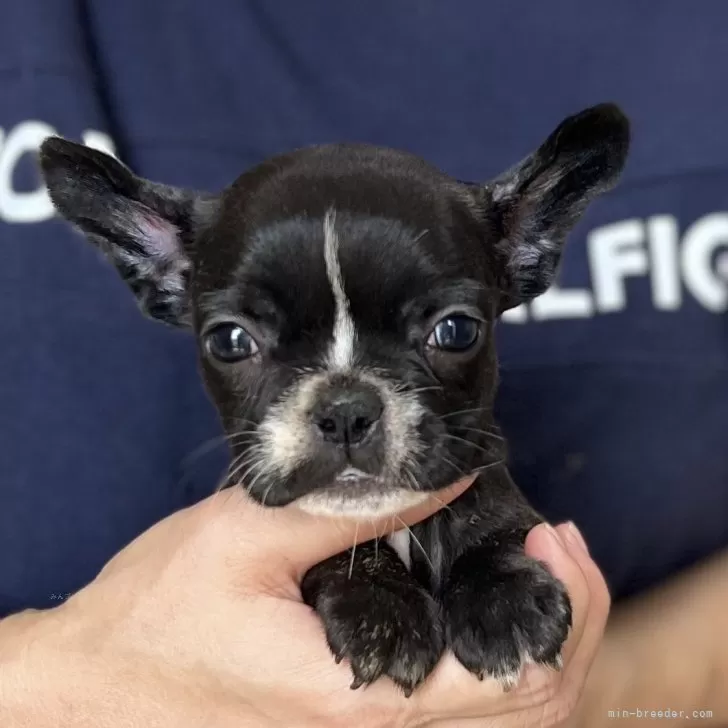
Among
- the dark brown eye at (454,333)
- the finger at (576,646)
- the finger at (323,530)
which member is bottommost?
the finger at (576,646)

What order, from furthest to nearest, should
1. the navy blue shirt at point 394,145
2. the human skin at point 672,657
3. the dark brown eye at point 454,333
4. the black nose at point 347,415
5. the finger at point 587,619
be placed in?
the human skin at point 672,657 → the navy blue shirt at point 394,145 → the finger at point 587,619 → the dark brown eye at point 454,333 → the black nose at point 347,415

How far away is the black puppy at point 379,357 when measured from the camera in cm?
123

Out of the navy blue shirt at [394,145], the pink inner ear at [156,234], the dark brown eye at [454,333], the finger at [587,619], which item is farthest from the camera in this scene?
the navy blue shirt at [394,145]

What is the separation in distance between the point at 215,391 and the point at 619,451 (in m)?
1.02

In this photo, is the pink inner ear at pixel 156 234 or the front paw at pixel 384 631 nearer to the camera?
the front paw at pixel 384 631

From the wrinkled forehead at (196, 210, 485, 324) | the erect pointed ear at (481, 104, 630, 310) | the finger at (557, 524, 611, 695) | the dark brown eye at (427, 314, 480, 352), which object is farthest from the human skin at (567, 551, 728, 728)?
the wrinkled forehead at (196, 210, 485, 324)

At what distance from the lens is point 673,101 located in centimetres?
184

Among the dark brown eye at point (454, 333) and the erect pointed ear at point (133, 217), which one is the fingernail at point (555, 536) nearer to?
the dark brown eye at point (454, 333)

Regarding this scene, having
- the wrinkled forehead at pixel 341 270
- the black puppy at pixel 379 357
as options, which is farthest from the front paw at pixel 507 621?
the wrinkled forehead at pixel 341 270

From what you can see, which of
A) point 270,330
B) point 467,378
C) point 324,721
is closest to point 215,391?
point 270,330

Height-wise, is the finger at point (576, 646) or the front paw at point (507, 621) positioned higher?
the front paw at point (507, 621)

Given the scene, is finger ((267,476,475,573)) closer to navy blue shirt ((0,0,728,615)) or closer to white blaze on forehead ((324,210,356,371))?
white blaze on forehead ((324,210,356,371))

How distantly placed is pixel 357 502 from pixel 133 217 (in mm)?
756

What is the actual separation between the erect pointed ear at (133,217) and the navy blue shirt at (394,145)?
224mm
